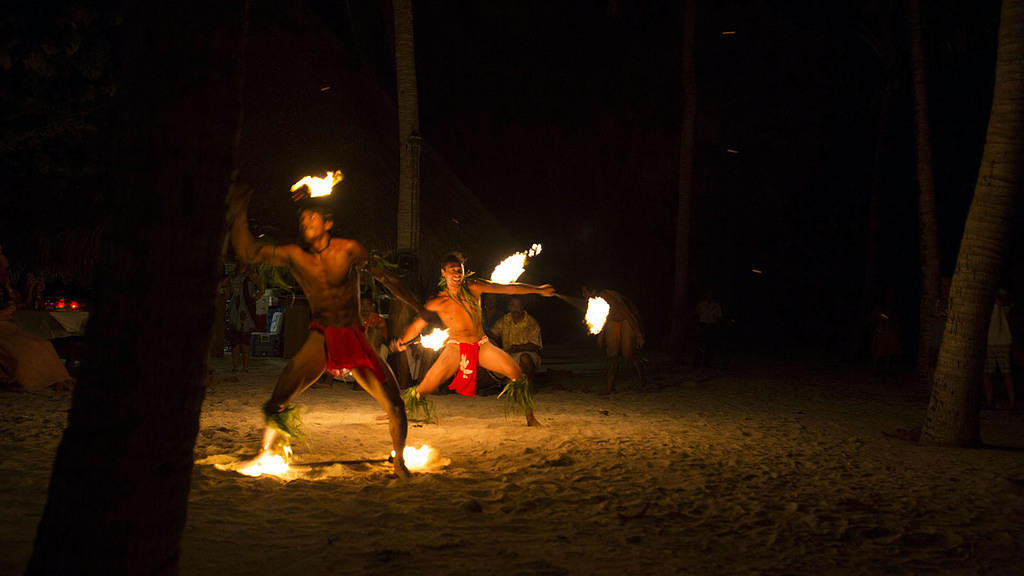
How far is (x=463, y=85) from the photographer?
1080 inches

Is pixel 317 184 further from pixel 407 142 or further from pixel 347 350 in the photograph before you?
pixel 407 142

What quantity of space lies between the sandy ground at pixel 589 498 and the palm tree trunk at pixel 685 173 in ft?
29.0

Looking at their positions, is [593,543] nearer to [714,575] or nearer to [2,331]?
[714,575]

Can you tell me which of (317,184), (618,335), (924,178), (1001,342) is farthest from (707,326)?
(317,184)

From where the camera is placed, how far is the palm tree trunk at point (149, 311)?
2.31 metres

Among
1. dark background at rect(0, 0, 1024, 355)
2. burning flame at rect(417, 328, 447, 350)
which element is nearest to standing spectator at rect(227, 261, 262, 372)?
dark background at rect(0, 0, 1024, 355)

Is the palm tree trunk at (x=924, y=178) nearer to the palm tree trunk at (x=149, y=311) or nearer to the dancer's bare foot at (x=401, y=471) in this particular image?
the dancer's bare foot at (x=401, y=471)

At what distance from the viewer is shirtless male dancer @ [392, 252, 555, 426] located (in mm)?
7859

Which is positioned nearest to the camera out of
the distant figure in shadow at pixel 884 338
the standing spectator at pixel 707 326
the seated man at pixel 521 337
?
the seated man at pixel 521 337

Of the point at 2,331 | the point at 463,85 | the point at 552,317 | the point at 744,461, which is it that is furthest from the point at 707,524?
the point at 463,85

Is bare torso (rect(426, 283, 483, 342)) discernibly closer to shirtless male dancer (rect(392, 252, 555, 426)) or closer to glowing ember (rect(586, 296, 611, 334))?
shirtless male dancer (rect(392, 252, 555, 426))

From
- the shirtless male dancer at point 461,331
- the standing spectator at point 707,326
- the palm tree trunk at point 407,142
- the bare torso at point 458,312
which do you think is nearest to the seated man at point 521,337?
the palm tree trunk at point 407,142

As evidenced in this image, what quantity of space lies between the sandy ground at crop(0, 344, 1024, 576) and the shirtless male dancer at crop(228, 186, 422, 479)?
0.46 metres

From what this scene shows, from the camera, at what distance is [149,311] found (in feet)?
7.70
